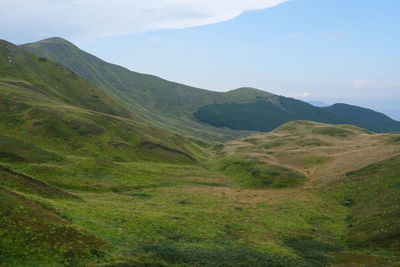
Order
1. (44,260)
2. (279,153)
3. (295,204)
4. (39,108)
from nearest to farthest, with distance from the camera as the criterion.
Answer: (44,260) → (295,204) → (39,108) → (279,153)

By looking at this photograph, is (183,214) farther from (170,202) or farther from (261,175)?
(261,175)

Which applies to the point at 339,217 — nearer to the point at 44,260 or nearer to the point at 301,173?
the point at 301,173

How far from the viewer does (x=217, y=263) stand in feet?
96.1

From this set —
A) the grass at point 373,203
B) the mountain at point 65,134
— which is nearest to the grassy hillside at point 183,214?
the grass at point 373,203

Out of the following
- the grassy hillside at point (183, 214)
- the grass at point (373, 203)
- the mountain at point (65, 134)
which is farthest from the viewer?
the mountain at point (65, 134)

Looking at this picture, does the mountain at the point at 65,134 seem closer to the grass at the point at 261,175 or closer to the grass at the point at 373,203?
the grass at the point at 261,175

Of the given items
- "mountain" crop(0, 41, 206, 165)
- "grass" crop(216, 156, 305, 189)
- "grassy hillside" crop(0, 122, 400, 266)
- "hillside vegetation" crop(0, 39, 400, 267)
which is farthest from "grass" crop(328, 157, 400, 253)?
"mountain" crop(0, 41, 206, 165)

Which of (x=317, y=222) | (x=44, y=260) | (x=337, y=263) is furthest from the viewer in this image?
(x=317, y=222)

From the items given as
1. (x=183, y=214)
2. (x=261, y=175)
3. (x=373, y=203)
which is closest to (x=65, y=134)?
(x=261, y=175)

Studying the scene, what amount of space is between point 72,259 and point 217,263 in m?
12.0

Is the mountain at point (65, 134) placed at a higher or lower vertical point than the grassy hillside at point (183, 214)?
higher

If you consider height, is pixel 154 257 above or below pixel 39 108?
below

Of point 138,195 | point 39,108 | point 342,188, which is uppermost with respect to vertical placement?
point 39,108

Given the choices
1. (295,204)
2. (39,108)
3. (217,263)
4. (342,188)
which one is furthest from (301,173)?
(39,108)
